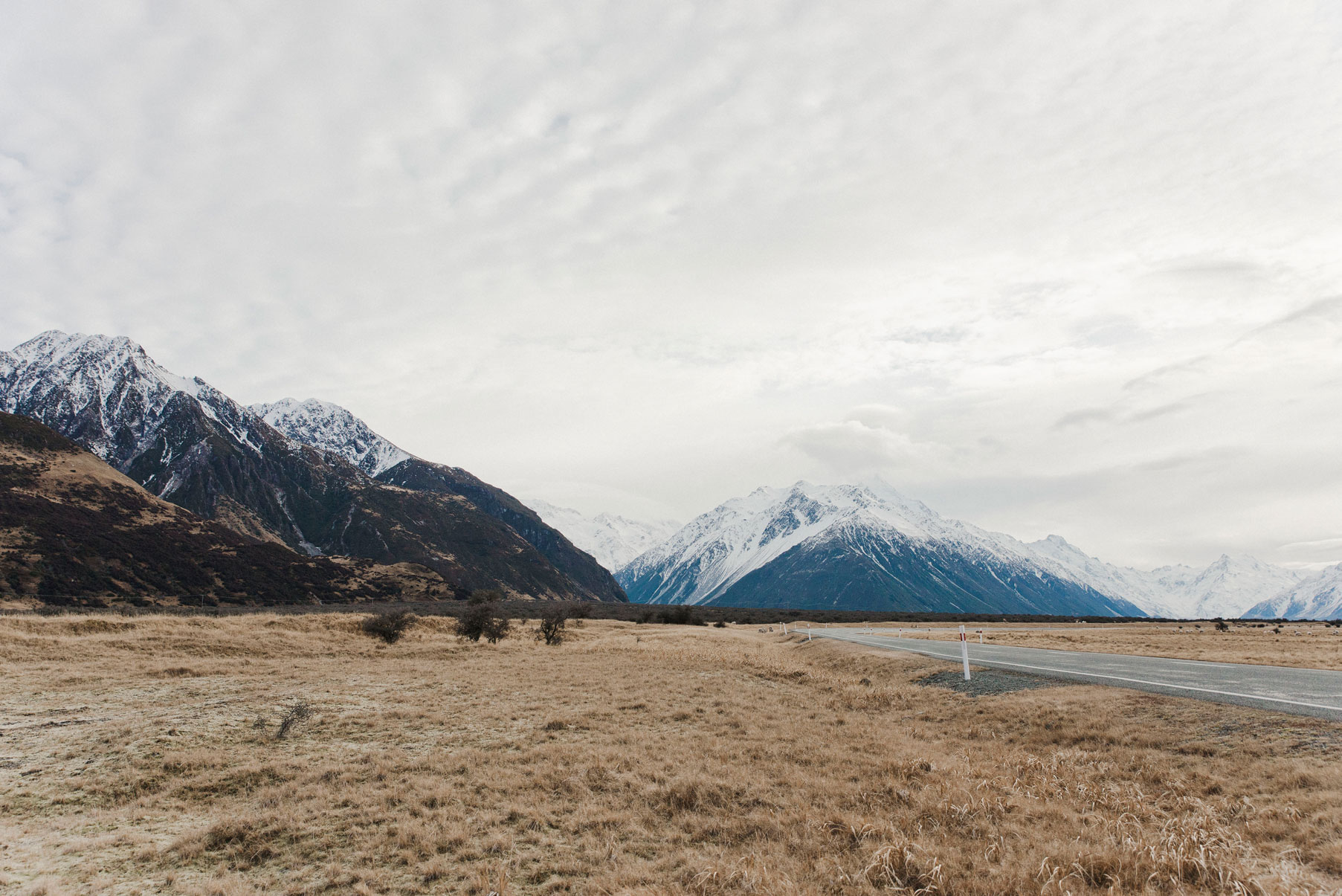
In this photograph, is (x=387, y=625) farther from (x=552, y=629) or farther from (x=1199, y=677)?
(x=1199, y=677)

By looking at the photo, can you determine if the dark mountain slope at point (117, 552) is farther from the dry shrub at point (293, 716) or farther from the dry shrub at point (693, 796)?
the dry shrub at point (693, 796)

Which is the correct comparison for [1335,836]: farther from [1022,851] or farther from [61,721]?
[61,721]

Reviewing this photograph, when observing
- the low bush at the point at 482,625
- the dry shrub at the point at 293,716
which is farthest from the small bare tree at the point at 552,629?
Answer: the dry shrub at the point at 293,716

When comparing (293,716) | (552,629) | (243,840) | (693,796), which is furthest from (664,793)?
(552,629)

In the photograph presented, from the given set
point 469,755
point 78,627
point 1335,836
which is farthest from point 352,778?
point 78,627

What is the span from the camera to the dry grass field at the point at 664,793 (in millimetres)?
6449

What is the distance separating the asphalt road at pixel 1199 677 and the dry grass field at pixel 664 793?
1.23 metres

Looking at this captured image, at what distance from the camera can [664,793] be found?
926cm

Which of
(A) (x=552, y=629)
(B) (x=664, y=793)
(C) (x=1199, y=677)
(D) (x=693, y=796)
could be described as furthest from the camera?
(A) (x=552, y=629)

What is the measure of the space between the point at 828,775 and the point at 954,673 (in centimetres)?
1110

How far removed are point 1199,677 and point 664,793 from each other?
14.7 metres

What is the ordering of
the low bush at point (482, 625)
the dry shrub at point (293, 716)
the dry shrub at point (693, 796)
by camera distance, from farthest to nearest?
the low bush at point (482, 625), the dry shrub at point (293, 716), the dry shrub at point (693, 796)

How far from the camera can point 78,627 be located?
29.3 m

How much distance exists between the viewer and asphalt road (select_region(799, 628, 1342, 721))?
1145 centimetres
